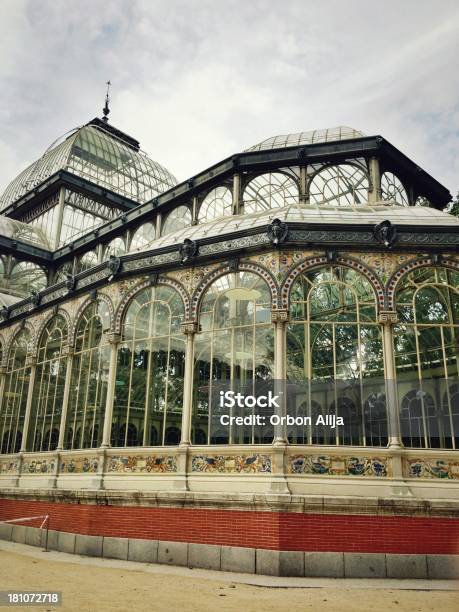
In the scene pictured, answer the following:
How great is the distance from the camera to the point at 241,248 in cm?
1298

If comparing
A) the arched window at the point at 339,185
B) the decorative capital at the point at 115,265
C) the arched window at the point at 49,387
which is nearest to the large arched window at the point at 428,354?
the arched window at the point at 339,185

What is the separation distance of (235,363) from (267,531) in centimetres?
357

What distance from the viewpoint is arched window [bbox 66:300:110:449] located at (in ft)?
46.5

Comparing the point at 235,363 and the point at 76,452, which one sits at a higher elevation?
the point at 235,363

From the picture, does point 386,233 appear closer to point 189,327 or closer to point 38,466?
point 189,327

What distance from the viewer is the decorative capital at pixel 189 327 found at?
42.5ft

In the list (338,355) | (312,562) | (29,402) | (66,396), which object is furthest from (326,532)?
(29,402)

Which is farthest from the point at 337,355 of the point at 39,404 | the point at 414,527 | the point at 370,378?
the point at 39,404

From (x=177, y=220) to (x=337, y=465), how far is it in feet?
39.1

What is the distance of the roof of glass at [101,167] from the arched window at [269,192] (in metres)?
13.5

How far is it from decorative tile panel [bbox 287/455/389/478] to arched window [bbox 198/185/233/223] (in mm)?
9517

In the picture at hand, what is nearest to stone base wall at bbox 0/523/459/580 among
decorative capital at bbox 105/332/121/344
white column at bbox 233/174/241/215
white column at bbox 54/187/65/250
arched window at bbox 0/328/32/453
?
decorative capital at bbox 105/332/121/344

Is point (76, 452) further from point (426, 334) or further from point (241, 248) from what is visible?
point (426, 334)

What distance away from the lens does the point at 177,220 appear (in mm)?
20203
